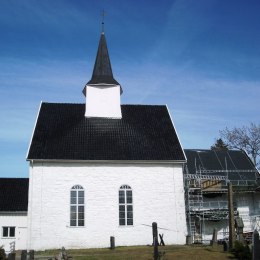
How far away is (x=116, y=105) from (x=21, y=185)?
39.1 feet

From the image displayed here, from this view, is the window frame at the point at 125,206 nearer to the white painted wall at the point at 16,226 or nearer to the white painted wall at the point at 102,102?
the white painted wall at the point at 102,102

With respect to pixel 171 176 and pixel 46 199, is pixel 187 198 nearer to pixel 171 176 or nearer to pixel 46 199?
pixel 171 176

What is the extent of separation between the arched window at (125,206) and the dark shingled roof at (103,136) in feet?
7.89

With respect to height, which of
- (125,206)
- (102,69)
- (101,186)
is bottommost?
(125,206)

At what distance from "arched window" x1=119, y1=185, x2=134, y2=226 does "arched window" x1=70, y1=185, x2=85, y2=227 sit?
278 centimetres

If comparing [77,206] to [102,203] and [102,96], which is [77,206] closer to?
[102,203]

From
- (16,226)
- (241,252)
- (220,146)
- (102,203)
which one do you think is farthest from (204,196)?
(220,146)

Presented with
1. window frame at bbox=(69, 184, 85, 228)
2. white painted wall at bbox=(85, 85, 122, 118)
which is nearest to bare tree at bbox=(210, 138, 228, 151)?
white painted wall at bbox=(85, 85, 122, 118)

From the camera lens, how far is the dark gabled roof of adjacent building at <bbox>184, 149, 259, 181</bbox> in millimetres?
33344

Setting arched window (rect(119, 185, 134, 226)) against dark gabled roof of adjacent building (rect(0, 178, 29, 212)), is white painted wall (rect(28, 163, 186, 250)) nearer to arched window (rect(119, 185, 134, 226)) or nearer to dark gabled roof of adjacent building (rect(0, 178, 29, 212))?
arched window (rect(119, 185, 134, 226))

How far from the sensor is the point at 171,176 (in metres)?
30.0

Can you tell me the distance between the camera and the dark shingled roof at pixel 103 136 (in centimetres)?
2946

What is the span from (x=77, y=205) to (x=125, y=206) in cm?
351

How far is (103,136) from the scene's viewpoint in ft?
103
